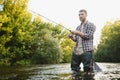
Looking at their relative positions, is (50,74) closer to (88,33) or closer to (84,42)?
(84,42)

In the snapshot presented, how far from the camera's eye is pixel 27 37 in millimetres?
46312

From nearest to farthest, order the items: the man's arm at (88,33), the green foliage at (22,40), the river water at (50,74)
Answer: the river water at (50,74) → the man's arm at (88,33) → the green foliage at (22,40)

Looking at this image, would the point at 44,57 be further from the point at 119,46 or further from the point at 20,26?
the point at 119,46

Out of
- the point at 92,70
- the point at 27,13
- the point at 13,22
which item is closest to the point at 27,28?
the point at 27,13

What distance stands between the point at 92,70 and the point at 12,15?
29.7 m

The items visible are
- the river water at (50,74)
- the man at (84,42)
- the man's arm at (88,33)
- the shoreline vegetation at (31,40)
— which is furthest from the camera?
the shoreline vegetation at (31,40)

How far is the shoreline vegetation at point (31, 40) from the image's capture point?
127 feet

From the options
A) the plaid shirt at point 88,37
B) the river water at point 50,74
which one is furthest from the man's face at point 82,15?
the river water at point 50,74

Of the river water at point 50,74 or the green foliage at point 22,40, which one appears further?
the green foliage at point 22,40

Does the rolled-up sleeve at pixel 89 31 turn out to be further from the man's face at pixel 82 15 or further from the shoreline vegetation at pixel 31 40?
the shoreline vegetation at pixel 31 40

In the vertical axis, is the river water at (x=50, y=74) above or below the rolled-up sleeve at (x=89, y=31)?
below

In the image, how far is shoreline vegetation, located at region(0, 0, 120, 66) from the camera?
38.7 m

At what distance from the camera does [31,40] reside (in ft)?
160

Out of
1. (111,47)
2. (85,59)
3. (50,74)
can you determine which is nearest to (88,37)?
(85,59)
